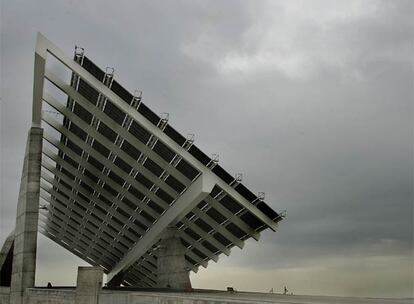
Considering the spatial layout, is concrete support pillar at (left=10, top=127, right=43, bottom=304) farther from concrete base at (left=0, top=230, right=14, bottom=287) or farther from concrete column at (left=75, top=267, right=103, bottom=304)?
concrete base at (left=0, top=230, right=14, bottom=287)

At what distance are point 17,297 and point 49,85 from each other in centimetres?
1332

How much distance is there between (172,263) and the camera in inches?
1268

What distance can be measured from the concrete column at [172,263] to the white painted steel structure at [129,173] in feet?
2.68

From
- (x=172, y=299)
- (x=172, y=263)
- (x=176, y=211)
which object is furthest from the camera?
(x=172, y=263)

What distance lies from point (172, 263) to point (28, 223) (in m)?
9.82

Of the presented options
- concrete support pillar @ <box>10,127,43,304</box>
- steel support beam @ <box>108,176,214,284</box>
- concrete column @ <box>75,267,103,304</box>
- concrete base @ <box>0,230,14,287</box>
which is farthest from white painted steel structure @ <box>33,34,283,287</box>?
concrete column @ <box>75,267,103,304</box>

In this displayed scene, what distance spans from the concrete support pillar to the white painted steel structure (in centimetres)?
188

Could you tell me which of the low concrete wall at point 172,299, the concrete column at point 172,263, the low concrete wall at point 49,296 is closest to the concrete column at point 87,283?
the low concrete wall at point 172,299

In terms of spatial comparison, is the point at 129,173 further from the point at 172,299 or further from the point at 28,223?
the point at 172,299

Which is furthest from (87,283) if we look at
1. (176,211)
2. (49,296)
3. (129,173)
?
(129,173)

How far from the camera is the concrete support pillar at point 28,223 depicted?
29.5 m

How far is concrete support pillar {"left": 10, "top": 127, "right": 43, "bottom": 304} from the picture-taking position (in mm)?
29531

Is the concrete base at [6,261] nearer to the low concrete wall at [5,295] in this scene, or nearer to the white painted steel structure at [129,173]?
the white painted steel structure at [129,173]

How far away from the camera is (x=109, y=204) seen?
36406 mm
